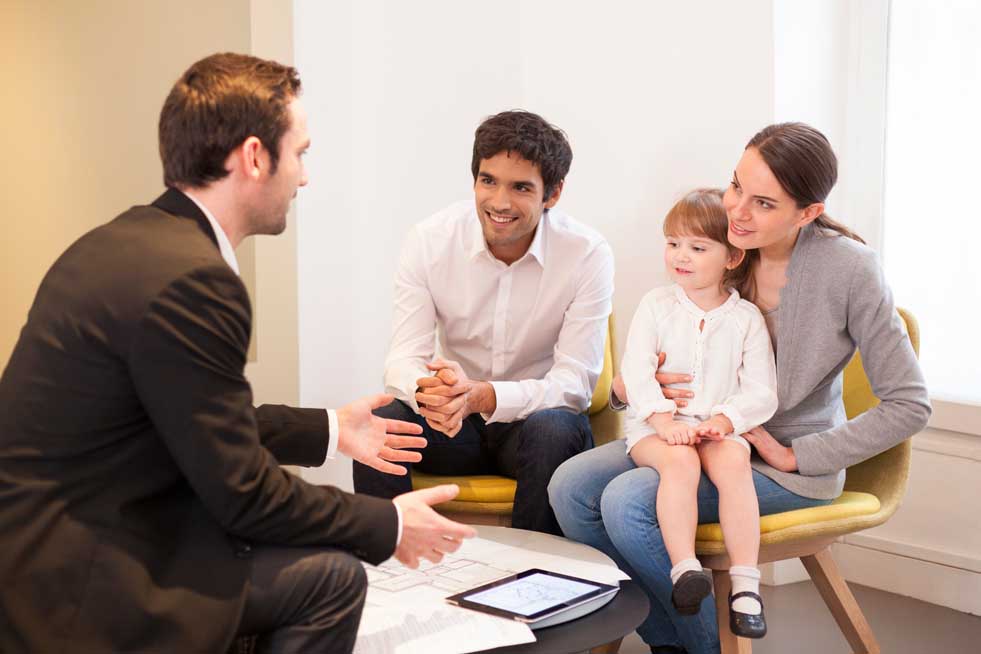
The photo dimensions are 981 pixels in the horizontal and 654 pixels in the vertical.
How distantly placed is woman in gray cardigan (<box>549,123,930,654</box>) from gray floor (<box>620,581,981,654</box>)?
1.78 feet

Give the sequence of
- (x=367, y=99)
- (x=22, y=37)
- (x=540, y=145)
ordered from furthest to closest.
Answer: (x=22, y=37) → (x=367, y=99) → (x=540, y=145)

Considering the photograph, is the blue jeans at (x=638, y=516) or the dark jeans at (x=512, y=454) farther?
the dark jeans at (x=512, y=454)

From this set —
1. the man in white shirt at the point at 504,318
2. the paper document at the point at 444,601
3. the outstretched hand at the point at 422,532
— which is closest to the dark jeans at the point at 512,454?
the man in white shirt at the point at 504,318

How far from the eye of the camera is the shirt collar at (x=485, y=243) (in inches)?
120

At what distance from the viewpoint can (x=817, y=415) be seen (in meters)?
2.61

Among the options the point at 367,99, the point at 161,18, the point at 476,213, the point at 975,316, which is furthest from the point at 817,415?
the point at 161,18

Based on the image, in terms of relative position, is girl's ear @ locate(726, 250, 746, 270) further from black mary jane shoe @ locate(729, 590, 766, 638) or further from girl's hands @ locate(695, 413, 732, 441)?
black mary jane shoe @ locate(729, 590, 766, 638)

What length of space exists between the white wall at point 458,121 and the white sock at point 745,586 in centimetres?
153

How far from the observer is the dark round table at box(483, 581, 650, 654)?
70.3 inches

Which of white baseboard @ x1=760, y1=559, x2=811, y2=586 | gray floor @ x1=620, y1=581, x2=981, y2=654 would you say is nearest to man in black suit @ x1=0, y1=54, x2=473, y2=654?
gray floor @ x1=620, y1=581, x2=981, y2=654

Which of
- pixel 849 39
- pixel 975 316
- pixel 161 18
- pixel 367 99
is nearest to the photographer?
pixel 975 316

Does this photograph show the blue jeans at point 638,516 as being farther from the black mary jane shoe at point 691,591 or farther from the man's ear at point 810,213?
the man's ear at point 810,213

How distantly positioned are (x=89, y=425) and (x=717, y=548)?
1.43 m

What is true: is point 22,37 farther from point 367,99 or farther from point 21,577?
point 21,577
